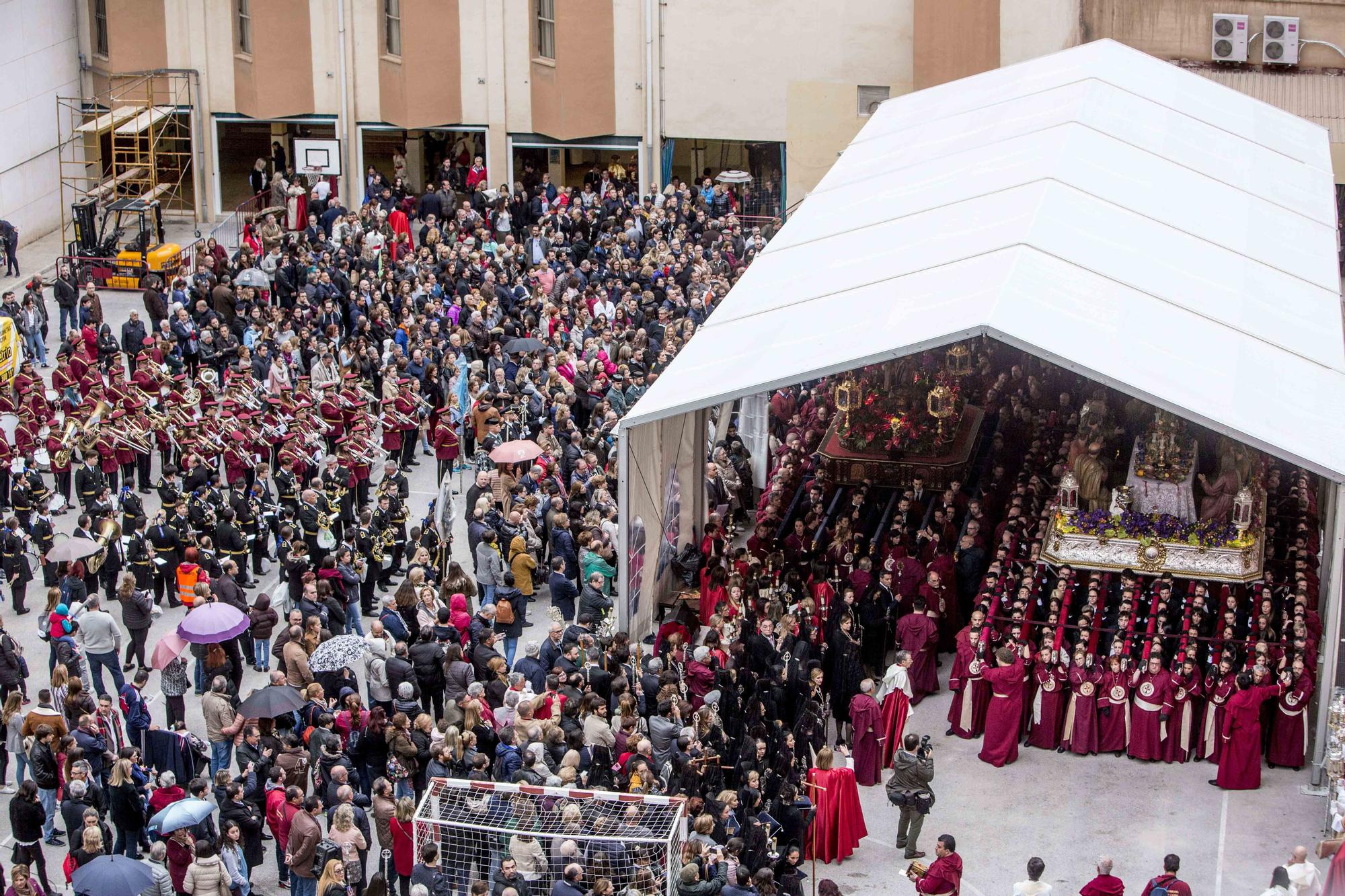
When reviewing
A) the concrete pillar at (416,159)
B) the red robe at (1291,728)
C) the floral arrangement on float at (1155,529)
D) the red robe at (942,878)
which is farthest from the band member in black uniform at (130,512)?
the concrete pillar at (416,159)

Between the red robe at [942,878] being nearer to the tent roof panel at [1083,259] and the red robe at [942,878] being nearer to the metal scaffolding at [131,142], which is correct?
the tent roof panel at [1083,259]

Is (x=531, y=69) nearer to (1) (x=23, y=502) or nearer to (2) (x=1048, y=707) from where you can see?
(1) (x=23, y=502)

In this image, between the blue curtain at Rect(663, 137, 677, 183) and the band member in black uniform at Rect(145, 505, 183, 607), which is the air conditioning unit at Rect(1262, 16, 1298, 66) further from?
the band member in black uniform at Rect(145, 505, 183, 607)

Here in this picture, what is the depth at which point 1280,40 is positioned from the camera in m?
40.0

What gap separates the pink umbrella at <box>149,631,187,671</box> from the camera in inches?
792

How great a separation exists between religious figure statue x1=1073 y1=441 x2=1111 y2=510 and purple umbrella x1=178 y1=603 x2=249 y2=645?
10622mm

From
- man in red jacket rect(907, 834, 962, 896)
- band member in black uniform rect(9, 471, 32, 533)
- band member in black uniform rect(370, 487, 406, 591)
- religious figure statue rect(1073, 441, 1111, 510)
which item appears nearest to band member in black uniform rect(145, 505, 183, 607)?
band member in black uniform rect(9, 471, 32, 533)

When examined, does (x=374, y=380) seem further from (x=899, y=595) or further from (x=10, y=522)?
(x=899, y=595)

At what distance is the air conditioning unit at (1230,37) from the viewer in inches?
1575

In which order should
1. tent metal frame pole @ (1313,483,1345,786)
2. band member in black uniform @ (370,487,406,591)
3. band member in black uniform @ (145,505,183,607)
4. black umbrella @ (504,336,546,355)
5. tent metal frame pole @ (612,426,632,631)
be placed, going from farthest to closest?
1. black umbrella @ (504,336,546,355)
2. band member in black uniform @ (370,487,406,591)
3. band member in black uniform @ (145,505,183,607)
4. tent metal frame pole @ (612,426,632,631)
5. tent metal frame pole @ (1313,483,1345,786)

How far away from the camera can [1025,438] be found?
93.4 feet

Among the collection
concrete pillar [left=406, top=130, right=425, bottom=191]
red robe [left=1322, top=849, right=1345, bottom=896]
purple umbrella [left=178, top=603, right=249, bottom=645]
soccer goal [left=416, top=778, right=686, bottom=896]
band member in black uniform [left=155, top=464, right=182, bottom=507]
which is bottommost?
soccer goal [left=416, top=778, right=686, bottom=896]

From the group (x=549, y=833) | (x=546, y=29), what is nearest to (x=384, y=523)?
(x=549, y=833)

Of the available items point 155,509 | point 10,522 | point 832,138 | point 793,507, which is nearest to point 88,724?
point 10,522
